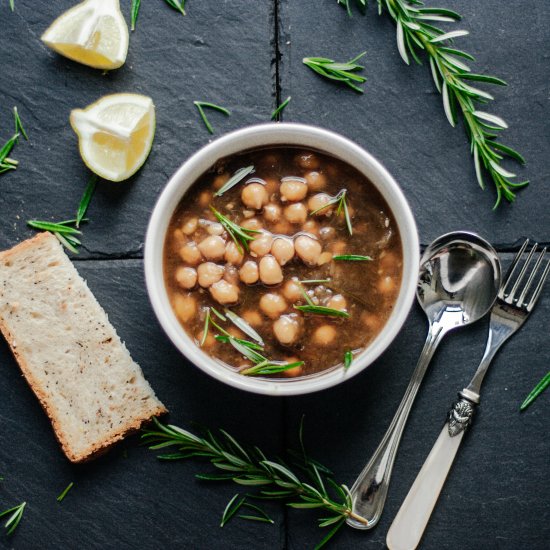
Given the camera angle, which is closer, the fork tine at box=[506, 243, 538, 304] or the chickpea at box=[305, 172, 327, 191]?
the chickpea at box=[305, 172, 327, 191]

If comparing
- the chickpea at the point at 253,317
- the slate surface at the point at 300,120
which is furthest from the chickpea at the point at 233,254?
the slate surface at the point at 300,120

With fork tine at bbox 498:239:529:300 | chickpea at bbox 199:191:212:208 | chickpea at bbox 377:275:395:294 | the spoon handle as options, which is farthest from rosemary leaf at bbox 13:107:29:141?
fork tine at bbox 498:239:529:300

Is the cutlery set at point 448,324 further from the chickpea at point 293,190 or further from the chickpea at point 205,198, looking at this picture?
the chickpea at point 205,198

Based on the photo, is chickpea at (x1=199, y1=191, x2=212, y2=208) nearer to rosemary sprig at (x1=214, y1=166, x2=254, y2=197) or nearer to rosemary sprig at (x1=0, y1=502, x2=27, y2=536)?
rosemary sprig at (x1=214, y1=166, x2=254, y2=197)

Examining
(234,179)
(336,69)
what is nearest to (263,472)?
(234,179)

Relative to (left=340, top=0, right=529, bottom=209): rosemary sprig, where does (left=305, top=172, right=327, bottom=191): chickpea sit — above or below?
below

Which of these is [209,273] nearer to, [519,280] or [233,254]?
[233,254]
